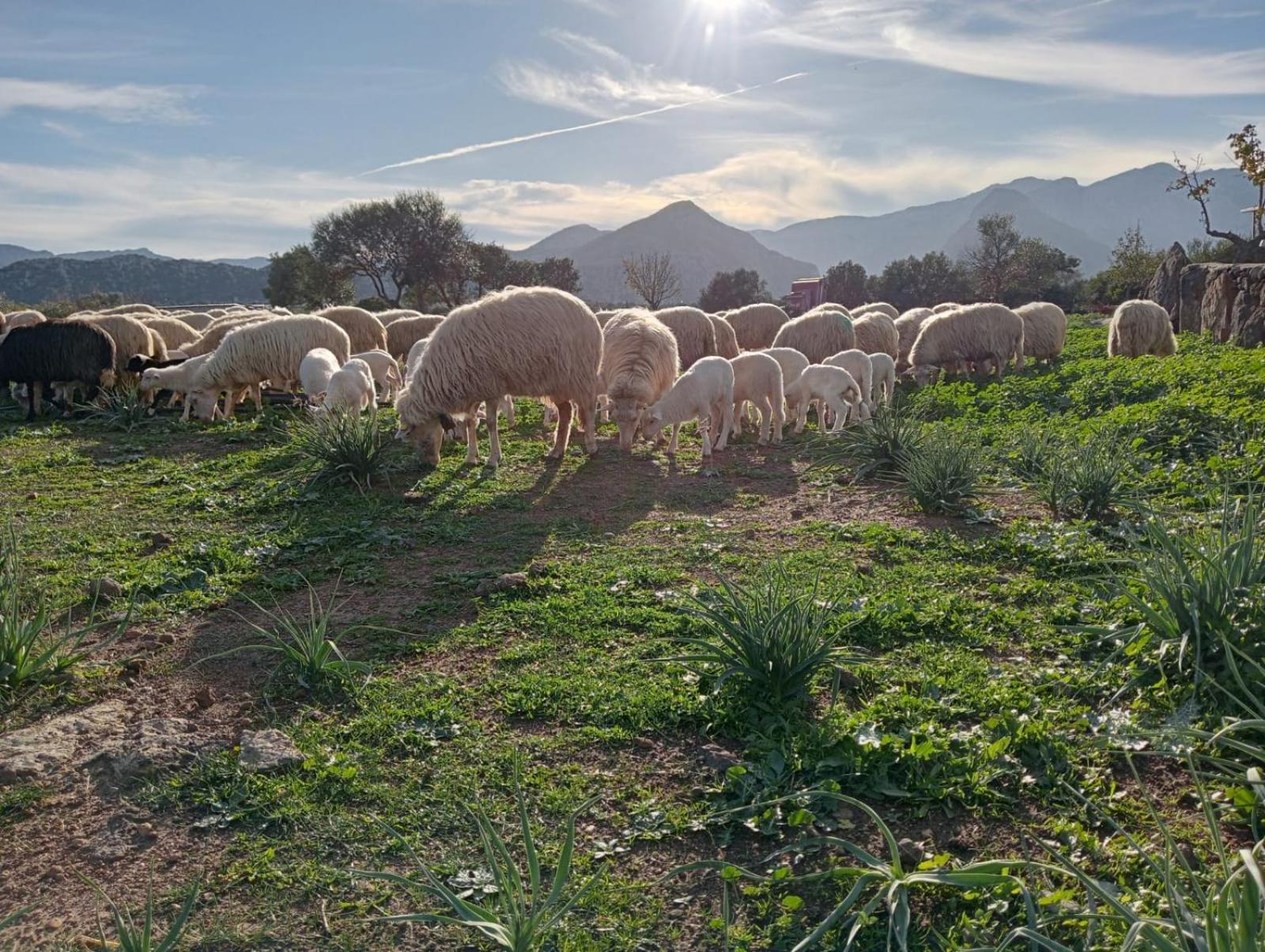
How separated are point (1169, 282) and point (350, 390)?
25057 mm

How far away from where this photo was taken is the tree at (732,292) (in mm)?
54438

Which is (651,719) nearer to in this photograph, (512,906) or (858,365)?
(512,906)

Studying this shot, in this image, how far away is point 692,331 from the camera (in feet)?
53.9

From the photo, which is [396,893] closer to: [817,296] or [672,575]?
[672,575]

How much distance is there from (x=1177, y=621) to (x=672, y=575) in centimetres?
302

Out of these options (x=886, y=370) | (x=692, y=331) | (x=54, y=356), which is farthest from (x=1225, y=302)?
(x=54, y=356)

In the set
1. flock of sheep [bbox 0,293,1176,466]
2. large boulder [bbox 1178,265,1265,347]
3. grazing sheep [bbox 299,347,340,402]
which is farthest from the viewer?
large boulder [bbox 1178,265,1265,347]

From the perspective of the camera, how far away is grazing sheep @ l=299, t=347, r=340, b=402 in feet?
39.2

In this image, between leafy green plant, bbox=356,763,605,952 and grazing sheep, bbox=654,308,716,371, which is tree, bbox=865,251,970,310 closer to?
grazing sheep, bbox=654,308,716,371

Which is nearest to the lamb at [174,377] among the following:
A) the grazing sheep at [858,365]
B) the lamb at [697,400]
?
the lamb at [697,400]

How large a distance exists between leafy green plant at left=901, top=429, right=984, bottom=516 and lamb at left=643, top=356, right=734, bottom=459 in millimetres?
3236

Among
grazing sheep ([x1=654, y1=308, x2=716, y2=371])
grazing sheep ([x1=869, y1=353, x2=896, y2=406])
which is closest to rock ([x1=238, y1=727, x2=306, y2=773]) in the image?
grazing sheep ([x1=869, y1=353, x2=896, y2=406])

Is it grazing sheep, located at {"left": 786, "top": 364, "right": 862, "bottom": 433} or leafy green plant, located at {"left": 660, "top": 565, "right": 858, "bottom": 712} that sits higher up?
grazing sheep, located at {"left": 786, "top": 364, "right": 862, "bottom": 433}

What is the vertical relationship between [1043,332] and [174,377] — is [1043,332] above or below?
above
